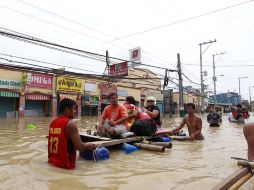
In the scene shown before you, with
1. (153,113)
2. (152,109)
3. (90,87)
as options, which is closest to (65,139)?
(153,113)

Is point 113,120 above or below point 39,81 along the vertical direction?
below

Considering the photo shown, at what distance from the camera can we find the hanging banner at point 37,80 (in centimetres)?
2579

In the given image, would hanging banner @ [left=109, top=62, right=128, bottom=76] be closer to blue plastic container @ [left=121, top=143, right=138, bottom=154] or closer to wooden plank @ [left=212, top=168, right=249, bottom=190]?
blue plastic container @ [left=121, top=143, right=138, bottom=154]

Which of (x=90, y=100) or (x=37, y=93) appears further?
(x=90, y=100)

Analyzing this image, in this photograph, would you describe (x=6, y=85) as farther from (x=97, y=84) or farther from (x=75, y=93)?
(x=97, y=84)

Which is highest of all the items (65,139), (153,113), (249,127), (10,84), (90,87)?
(90,87)

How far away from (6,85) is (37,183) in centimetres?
2313

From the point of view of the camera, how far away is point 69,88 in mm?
30859

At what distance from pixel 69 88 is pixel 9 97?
6993 mm

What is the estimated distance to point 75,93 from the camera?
3158 cm

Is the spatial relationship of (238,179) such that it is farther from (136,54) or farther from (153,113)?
(136,54)

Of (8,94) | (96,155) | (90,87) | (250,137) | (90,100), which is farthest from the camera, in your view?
(90,87)

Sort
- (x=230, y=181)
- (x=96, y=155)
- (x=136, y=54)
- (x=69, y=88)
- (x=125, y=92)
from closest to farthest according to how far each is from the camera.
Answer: (x=230, y=181), (x=96, y=155), (x=69, y=88), (x=136, y=54), (x=125, y=92)

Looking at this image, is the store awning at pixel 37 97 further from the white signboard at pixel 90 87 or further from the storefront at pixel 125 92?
the storefront at pixel 125 92
